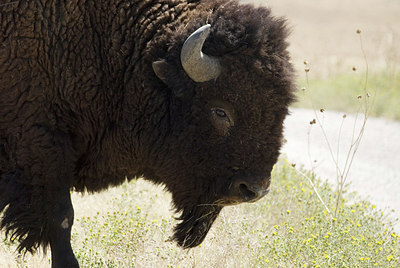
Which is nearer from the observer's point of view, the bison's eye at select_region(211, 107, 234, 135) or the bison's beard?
the bison's eye at select_region(211, 107, 234, 135)

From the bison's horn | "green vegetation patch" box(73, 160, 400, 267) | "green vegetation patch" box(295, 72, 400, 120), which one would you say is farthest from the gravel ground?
the bison's horn

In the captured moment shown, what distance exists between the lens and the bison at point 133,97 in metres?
4.70

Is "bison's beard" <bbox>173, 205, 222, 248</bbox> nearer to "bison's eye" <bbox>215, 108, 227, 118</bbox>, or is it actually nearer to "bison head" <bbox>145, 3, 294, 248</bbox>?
"bison head" <bbox>145, 3, 294, 248</bbox>

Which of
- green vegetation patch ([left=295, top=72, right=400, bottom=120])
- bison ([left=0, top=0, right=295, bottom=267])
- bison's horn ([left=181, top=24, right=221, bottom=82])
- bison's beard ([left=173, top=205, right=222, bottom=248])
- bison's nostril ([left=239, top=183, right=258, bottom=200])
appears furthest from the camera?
green vegetation patch ([left=295, top=72, right=400, bottom=120])

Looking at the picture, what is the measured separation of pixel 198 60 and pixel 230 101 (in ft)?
1.35

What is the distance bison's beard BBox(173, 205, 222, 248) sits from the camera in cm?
510

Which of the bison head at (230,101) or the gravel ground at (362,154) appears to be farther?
the gravel ground at (362,154)

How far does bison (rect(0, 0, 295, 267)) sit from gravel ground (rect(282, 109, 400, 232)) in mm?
2846

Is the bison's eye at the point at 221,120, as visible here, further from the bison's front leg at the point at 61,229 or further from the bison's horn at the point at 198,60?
the bison's front leg at the point at 61,229

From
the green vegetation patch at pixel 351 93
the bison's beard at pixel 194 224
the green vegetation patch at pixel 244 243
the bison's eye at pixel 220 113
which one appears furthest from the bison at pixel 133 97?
the green vegetation patch at pixel 351 93

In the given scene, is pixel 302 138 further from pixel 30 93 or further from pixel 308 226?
pixel 30 93

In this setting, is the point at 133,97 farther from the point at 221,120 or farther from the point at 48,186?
the point at 48,186

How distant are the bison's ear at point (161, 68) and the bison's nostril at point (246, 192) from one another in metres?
0.96

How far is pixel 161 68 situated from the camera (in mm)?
4750
